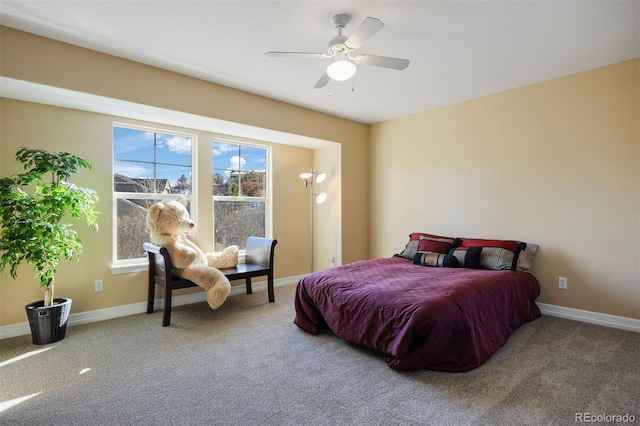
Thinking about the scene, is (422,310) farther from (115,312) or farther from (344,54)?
(115,312)

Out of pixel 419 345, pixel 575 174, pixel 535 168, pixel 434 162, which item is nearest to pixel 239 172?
pixel 434 162

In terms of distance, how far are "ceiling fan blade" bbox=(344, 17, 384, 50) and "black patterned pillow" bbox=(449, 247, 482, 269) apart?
245 centimetres

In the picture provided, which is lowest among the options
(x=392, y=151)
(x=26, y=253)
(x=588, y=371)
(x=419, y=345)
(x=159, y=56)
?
(x=588, y=371)

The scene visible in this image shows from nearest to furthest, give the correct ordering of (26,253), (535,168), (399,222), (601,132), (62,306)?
(26,253) → (62,306) → (601,132) → (535,168) → (399,222)

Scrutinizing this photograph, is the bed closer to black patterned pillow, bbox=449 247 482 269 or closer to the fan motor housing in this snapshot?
black patterned pillow, bbox=449 247 482 269

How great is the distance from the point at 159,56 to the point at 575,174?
4108 mm

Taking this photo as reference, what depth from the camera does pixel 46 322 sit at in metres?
2.71

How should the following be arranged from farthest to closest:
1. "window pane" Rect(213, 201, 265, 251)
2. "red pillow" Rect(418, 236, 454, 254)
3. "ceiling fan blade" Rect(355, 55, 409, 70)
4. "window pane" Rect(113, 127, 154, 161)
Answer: "window pane" Rect(213, 201, 265, 251)
"red pillow" Rect(418, 236, 454, 254)
"window pane" Rect(113, 127, 154, 161)
"ceiling fan blade" Rect(355, 55, 409, 70)

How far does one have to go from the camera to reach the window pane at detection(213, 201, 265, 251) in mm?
4293

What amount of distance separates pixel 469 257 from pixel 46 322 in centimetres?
395

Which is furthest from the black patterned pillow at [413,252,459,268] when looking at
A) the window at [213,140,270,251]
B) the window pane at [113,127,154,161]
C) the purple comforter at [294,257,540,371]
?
the window pane at [113,127,154,161]

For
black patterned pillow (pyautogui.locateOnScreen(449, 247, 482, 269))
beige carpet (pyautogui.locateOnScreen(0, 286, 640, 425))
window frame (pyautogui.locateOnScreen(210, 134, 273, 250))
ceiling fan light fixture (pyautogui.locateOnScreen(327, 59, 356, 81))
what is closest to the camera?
beige carpet (pyautogui.locateOnScreen(0, 286, 640, 425))

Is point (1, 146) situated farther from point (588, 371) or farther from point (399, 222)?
point (588, 371)

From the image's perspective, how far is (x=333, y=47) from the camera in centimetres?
223
